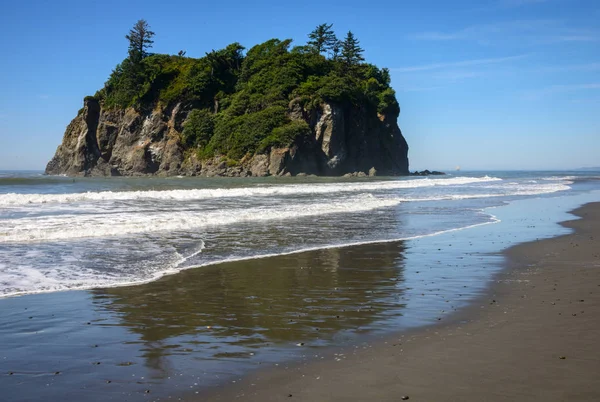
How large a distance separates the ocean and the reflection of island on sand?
28 millimetres

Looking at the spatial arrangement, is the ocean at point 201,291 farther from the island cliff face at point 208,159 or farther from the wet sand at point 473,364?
the island cliff face at point 208,159

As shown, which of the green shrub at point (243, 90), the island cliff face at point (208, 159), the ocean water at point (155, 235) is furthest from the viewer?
the green shrub at point (243, 90)

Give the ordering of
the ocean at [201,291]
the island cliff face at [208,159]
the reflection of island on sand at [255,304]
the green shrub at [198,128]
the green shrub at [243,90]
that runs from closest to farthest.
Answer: the ocean at [201,291] → the reflection of island on sand at [255,304] → the island cliff face at [208,159] → the green shrub at [243,90] → the green shrub at [198,128]

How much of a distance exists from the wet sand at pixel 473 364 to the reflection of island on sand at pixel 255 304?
676 mm

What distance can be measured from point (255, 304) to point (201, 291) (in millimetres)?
1167

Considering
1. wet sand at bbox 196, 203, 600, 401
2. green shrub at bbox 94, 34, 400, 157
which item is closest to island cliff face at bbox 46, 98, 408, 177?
green shrub at bbox 94, 34, 400, 157

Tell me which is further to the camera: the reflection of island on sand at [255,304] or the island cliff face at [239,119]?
the island cliff face at [239,119]

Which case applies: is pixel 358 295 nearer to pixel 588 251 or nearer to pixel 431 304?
pixel 431 304

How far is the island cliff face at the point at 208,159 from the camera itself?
73438 millimetres

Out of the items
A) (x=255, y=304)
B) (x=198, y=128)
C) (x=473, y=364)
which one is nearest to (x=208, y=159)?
(x=198, y=128)

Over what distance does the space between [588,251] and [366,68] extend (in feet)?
293

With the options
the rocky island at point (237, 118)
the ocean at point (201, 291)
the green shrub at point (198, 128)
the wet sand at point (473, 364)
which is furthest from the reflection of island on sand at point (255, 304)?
the green shrub at point (198, 128)

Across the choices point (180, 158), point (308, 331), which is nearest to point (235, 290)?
point (308, 331)

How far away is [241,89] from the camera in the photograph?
84.5 meters
